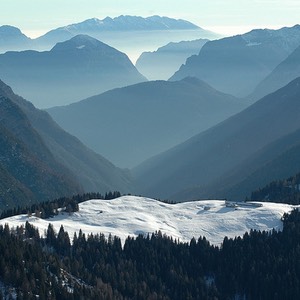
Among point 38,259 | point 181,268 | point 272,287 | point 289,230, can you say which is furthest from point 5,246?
point 289,230

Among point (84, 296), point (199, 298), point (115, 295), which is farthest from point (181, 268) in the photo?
point (84, 296)

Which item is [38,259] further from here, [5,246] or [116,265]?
[116,265]

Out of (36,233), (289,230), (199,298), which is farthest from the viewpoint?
(289,230)

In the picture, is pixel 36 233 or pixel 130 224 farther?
pixel 130 224

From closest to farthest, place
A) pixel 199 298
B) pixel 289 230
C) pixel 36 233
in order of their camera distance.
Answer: pixel 199 298
pixel 36 233
pixel 289 230

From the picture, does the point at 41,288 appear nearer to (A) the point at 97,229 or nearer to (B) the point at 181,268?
(B) the point at 181,268

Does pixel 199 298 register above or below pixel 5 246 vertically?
below
